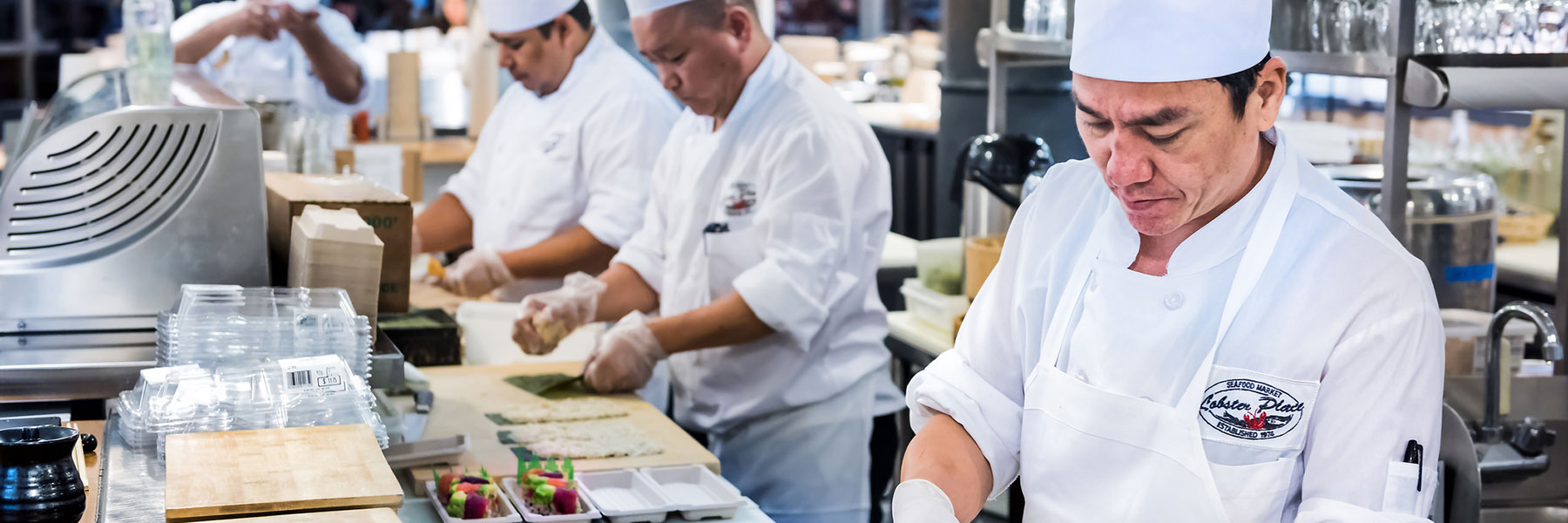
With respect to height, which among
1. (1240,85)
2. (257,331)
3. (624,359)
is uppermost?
(1240,85)

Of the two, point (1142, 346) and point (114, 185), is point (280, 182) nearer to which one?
point (114, 185)

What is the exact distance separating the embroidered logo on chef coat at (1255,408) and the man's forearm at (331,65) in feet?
15.0

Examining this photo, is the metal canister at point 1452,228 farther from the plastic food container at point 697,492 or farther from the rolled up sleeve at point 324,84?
the rolled up sleeve at point 324,84

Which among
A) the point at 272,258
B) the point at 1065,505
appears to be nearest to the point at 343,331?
the point at 272,258

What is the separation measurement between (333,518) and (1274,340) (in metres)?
1.04

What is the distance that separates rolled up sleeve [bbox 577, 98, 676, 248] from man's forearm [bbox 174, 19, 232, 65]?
2.16 metres

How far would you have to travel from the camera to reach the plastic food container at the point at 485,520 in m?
1.97

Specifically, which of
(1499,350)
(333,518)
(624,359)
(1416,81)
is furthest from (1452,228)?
(333,518)

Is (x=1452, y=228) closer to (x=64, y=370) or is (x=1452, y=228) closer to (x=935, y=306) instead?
(x=935, y=306)

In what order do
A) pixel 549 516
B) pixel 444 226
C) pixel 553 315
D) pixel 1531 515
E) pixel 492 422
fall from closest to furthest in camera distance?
pixel 549 516, pixel 1531 515, pixel 492 422, pixel 553 315, pixel 444 226

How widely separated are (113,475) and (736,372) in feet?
4.88

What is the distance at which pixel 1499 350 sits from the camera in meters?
2.19

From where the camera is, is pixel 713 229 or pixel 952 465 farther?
pixel 713 229

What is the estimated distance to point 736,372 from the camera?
298 cm
